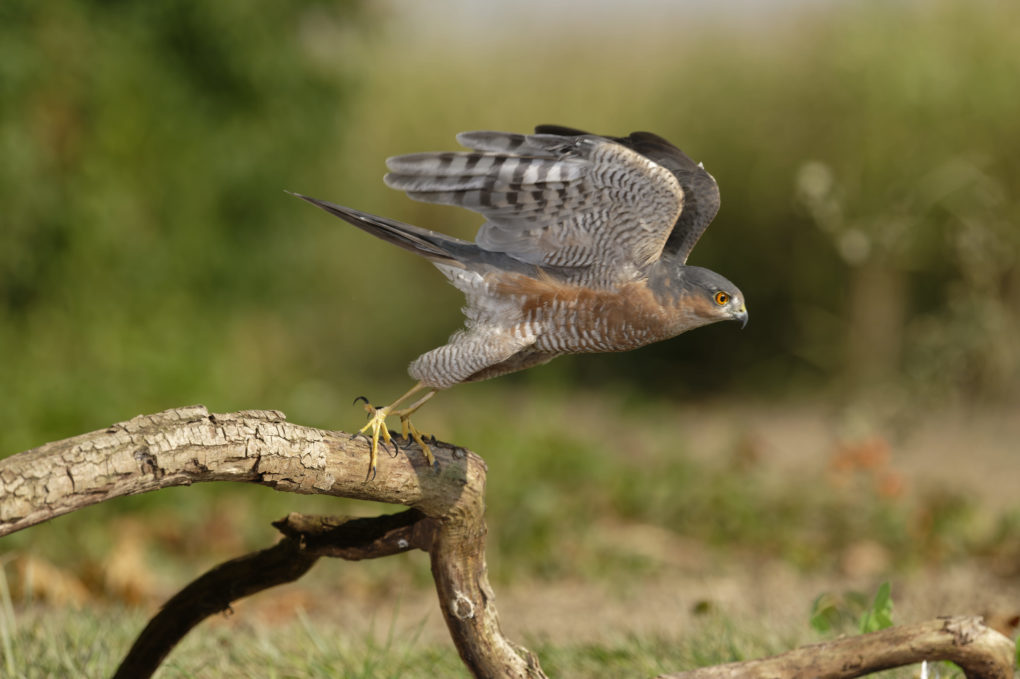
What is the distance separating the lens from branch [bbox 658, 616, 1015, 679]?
2244mm

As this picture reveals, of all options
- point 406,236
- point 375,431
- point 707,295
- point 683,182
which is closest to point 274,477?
point 375,431

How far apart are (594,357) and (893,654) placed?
8315 mm

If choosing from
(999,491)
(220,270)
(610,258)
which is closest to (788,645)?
(610,258)

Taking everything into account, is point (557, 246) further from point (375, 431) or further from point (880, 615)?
point (880, 615)

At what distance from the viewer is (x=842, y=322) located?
884 centimetres

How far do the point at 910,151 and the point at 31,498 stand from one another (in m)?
7.91

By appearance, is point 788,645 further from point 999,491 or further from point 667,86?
point 667,86

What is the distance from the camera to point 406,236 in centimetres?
267

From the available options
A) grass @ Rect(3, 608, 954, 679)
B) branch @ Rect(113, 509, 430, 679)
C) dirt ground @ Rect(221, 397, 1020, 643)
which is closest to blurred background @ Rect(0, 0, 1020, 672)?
dirt ground @ Rect(221, 397, 1020, 643)

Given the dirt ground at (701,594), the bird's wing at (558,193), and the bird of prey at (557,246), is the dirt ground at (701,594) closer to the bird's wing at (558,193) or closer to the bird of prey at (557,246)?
the bird of prey at (557,246)

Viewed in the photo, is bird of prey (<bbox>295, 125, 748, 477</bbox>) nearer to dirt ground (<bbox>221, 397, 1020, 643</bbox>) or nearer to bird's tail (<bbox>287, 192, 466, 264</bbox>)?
bird's tail (<bbox>287, 192, 466, 264</bbox>)

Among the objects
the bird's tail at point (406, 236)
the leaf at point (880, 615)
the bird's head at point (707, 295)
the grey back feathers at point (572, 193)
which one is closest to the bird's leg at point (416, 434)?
the bird's tail at point (406, 236)

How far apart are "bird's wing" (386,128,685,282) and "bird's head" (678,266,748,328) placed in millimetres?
118

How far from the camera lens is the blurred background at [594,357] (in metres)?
5.41
